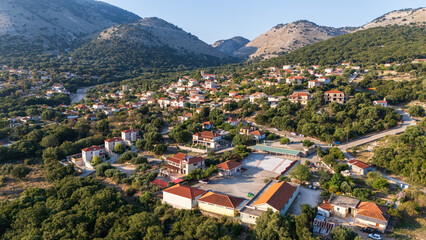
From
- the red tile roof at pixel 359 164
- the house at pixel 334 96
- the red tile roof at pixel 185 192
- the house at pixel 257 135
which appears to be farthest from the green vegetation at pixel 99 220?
the house at pixel 334 96

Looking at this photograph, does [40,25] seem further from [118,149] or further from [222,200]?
[222,200]

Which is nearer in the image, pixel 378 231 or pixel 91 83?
pixel 378 231

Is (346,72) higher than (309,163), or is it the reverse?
(346,72)

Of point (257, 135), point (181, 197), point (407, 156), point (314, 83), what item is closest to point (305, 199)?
point (181, 197)

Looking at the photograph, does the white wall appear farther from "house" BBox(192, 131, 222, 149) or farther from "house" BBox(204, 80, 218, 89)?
"house" BBox(204, 80, 218, 89)

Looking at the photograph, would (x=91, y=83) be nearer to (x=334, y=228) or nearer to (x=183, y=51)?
(x=183, y=51)

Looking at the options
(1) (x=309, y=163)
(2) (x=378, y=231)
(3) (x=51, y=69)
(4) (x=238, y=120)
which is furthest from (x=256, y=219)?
(3) (x=51, y=69)

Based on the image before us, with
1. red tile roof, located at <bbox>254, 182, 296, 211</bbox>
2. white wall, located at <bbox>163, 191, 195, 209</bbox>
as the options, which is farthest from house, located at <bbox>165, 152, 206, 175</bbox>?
red tile roof, located at <bbox>254, 182, 296, 211</bbox>
